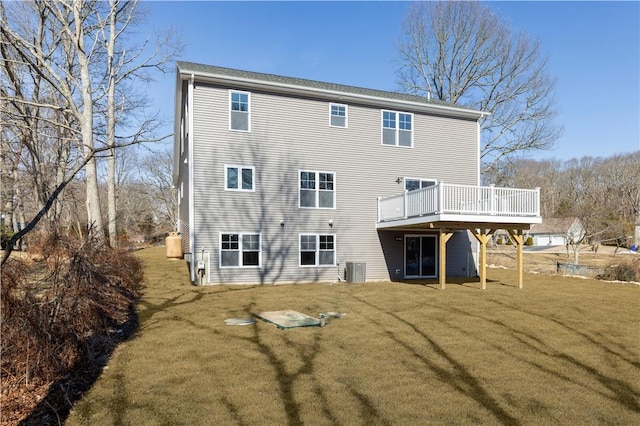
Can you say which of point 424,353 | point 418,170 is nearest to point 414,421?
point 424,353

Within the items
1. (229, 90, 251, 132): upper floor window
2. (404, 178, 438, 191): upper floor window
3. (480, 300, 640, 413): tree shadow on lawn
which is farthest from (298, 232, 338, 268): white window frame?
(480, 300, 640, 413): tree shadow on lawn

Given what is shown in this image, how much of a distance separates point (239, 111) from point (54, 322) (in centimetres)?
1047

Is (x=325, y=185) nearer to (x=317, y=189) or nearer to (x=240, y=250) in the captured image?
(x=317, y=189)

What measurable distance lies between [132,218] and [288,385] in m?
43.6

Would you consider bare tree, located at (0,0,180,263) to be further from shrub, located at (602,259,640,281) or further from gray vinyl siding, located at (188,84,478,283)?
shrub, located at (602,259,640,281)

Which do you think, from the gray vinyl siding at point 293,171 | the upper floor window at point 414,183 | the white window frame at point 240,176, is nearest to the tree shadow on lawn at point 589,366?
the gray vinyl siding at point 293,171

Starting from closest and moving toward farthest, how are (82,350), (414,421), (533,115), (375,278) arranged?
(414,421)
(82,350)
(375,278)
(533,115)

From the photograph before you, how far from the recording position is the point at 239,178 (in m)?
14.8

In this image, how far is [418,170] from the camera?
57.1 feet

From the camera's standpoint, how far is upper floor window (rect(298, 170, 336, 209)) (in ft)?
51.3

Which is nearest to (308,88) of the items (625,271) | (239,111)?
(239,111)

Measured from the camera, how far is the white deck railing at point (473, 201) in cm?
1292

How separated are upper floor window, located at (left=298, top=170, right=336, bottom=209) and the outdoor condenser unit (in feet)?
7.70

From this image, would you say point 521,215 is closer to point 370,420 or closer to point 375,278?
point 375,278
